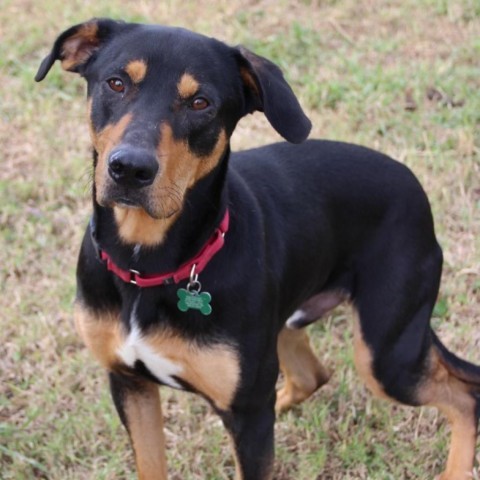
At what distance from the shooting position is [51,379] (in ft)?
16.7

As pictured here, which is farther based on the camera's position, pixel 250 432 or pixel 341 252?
pixel 341 252

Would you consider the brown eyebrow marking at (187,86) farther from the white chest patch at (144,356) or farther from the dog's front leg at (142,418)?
the dog's front leg at (142,418)

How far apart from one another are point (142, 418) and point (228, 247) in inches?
37.2

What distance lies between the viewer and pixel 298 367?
491cm

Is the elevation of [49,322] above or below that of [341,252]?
below

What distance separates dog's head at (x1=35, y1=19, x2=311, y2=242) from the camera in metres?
3.30

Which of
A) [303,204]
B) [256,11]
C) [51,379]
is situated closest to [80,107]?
Result: [256,11]

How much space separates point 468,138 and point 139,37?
3.67 meters

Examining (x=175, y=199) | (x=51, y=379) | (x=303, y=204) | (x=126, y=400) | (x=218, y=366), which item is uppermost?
(x=175, y=199)

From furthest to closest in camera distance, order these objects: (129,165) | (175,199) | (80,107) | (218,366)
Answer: (80,107)
(218,366)
(175,199)
(129,165)

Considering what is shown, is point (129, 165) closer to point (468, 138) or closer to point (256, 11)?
point (468, 138)

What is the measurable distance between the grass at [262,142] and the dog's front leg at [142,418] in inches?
16.0

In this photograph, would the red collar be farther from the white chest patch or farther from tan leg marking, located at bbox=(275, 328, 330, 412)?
tan leg marking, located at bbox=(275, 328, 330, 412)

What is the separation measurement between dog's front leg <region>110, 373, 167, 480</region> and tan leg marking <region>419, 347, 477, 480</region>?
50.6 inches
